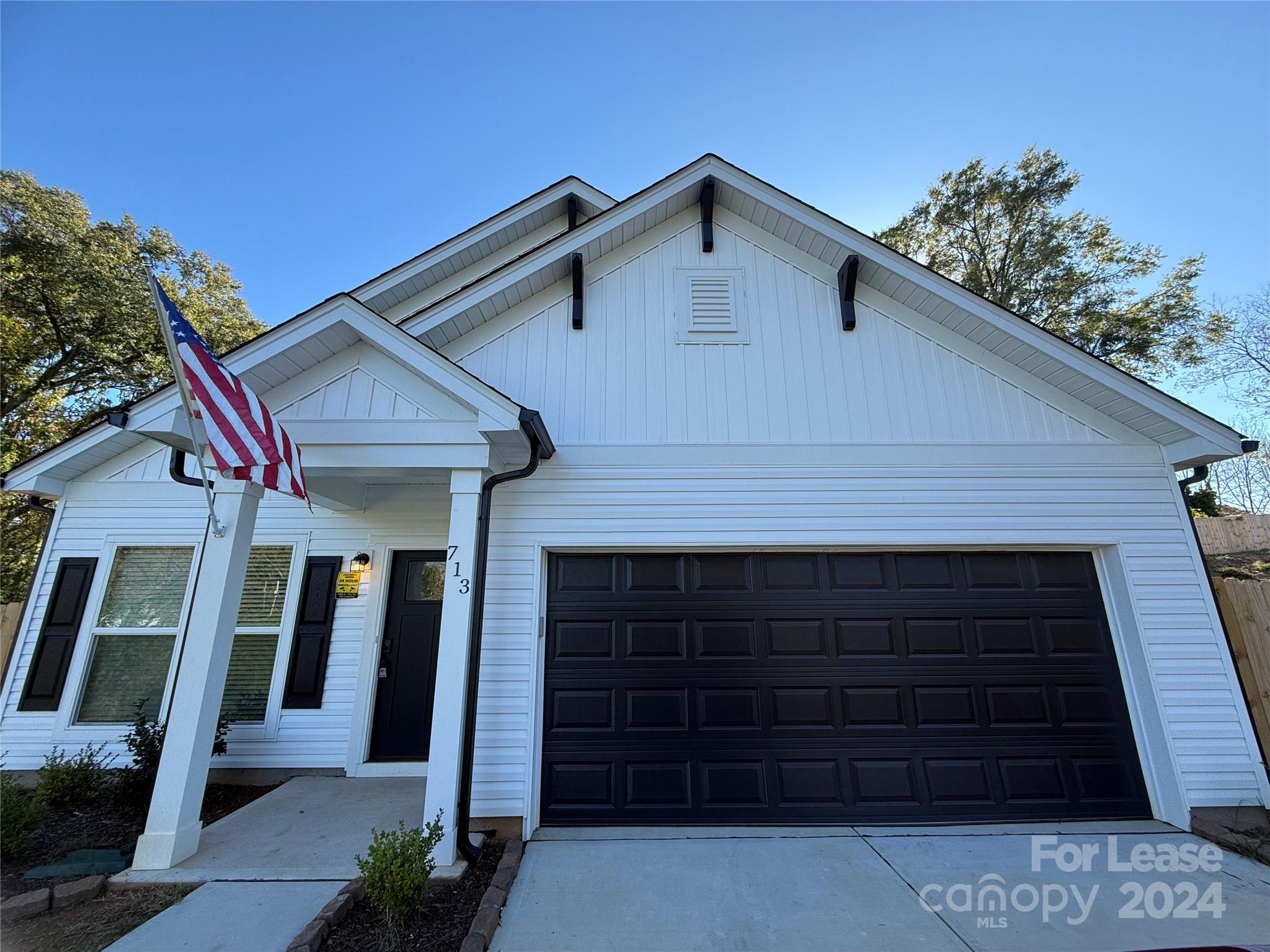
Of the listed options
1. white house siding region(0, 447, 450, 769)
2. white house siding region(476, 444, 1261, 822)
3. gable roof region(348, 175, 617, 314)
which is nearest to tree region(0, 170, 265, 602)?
white house siding region(0, 447, 450, 769)

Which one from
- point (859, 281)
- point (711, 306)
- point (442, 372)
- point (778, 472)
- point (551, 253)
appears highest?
point (551, 253)

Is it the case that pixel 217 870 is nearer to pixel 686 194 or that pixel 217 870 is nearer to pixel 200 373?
pixel 200 373

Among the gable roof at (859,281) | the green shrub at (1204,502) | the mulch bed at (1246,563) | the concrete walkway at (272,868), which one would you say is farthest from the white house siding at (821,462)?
Result: the green shrub at (1204,502)

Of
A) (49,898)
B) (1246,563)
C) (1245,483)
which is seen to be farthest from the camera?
(1245,483)

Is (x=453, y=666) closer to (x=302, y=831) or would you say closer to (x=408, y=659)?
(x=302, y=831)

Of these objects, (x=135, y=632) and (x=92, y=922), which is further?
(x=135, y=632)

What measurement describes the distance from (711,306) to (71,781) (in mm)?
6980

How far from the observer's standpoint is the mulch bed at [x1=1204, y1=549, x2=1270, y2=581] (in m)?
11.3

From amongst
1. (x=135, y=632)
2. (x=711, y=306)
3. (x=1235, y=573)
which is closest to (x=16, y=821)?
(x=135, y=632)

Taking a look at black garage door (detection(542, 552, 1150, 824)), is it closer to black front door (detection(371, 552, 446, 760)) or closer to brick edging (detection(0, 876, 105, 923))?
black front door (detection(371, 552, 446, 760))

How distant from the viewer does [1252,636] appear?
4.43 meters

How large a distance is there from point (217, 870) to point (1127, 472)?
7743mm

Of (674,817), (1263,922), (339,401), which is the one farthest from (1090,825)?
(339,401)

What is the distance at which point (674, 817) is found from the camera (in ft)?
13.6
